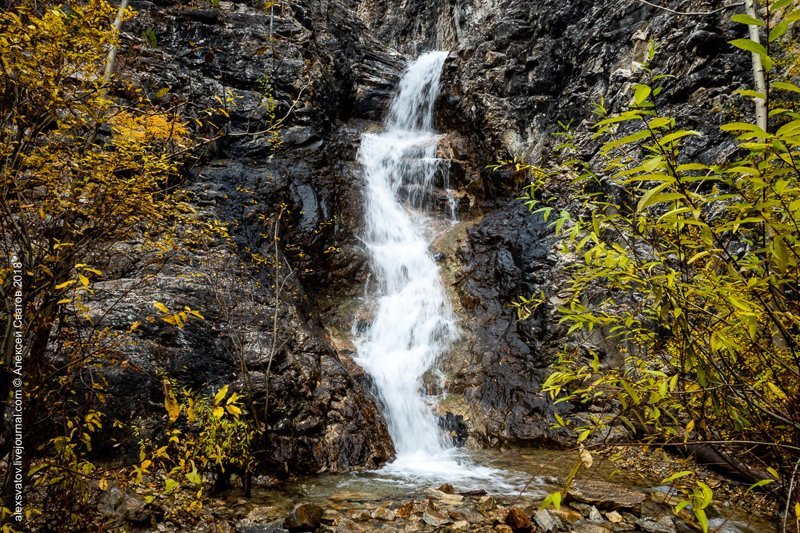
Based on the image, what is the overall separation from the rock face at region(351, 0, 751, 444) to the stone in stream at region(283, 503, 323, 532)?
13.3 ft

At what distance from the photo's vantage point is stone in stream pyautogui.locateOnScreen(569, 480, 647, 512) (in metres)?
4.72

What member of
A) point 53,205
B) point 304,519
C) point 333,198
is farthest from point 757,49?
point 333,198

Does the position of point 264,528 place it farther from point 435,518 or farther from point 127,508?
point 435,518

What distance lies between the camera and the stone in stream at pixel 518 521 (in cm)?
426

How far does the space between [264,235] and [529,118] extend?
9.23 meters

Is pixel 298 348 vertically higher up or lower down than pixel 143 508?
higher up

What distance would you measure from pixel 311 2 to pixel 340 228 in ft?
36.3

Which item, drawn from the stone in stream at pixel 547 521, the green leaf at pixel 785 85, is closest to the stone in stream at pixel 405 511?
the stone in stream at pixel 547 521

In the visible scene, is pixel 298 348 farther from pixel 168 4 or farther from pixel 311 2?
pixel 311 2

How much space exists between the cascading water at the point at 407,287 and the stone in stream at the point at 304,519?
6.78 feet

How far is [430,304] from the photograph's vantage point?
35.4ft

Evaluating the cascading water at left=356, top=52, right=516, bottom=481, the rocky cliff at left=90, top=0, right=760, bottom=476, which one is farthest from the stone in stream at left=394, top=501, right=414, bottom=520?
the rocky cliff at left=90, top=0, right=760, bottom=476

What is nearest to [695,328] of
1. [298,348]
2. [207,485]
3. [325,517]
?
[325,517]

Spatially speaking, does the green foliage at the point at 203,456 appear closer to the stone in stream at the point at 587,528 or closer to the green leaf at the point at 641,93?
the stone in stream at the point at 587,528
